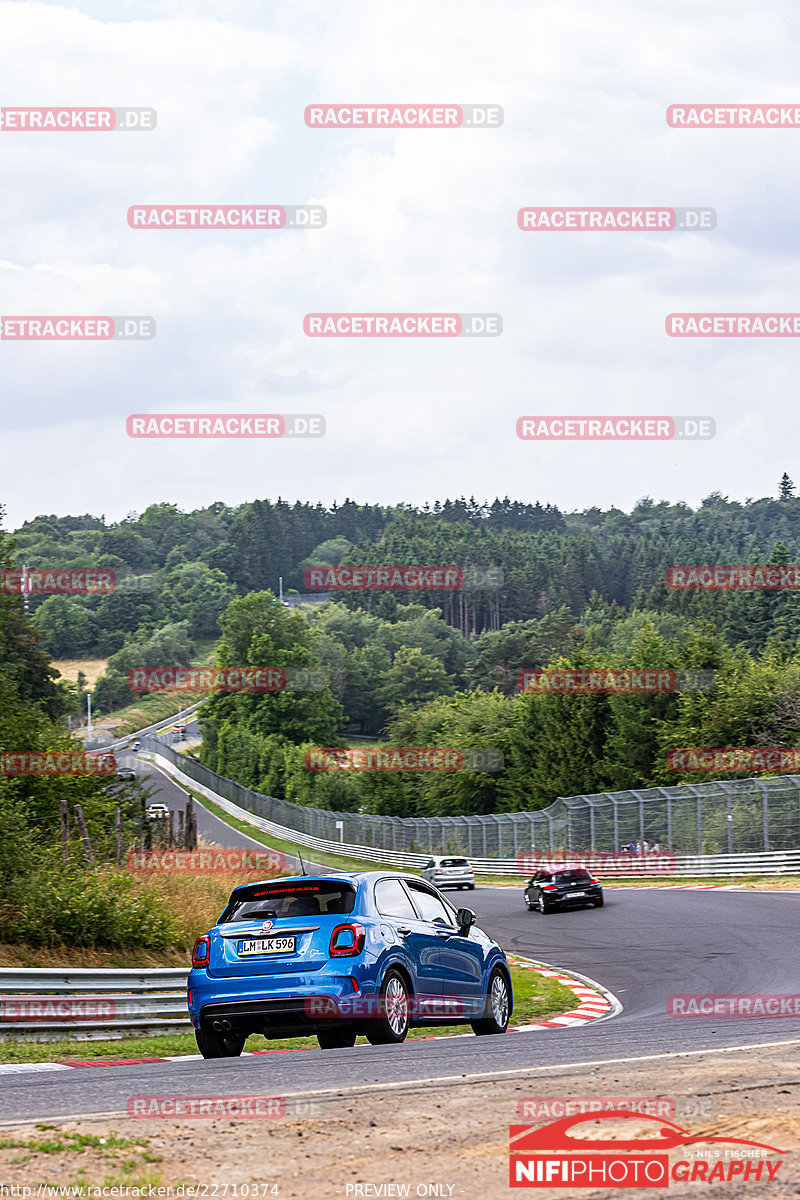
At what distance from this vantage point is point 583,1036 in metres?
11.3

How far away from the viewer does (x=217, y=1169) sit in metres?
5.53

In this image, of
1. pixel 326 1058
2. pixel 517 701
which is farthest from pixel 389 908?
pixel 517 701

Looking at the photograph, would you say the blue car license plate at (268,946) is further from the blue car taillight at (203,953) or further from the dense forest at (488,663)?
the dense forest at (488,663)

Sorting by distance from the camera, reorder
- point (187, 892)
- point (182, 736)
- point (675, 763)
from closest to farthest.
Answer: point (187, 892), point (675, 763), point (182, 736)

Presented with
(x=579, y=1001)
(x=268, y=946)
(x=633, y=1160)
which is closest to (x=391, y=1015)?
(x=268, y=946)

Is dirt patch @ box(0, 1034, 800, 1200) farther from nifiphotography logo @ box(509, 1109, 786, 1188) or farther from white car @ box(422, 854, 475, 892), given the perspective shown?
white car @ box(422, 854, 475, 892)

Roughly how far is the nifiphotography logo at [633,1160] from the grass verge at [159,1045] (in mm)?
6334

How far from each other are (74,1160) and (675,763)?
50.9 metres

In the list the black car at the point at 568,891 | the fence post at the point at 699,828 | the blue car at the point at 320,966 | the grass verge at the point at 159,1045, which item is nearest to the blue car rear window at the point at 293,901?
the blue car at the point at 320,966

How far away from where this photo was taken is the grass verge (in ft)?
37.8

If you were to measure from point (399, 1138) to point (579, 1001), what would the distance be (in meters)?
11.3

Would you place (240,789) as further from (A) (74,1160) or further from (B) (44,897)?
(A) (74,1160)

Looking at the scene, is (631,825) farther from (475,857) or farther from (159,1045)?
(159,1045)

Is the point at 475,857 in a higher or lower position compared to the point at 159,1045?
lower
